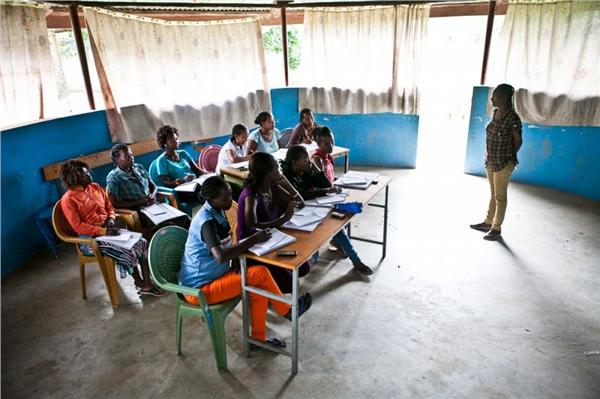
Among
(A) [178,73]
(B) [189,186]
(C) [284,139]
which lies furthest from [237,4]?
(B) [189,186]

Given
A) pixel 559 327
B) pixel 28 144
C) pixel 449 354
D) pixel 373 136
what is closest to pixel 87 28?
pixel 28 144

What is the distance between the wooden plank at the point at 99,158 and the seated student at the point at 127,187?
3.26 ft

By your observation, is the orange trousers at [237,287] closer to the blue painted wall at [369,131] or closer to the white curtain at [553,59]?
the blue painted wall at [369,131]

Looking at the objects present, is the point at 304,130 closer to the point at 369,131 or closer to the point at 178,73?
the point at 178,73

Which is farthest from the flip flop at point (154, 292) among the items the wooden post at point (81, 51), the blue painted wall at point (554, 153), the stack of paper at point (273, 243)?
the blue painted wall at point (554, 153)

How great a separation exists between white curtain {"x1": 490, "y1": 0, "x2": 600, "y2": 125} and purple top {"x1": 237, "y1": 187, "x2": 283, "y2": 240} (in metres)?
4.28

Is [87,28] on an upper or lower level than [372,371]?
upper

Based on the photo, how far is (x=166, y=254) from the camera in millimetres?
2480

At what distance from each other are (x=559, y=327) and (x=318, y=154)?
2.27 m

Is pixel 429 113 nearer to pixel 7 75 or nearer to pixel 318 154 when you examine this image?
pixel 318 154

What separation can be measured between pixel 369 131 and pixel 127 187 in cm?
426

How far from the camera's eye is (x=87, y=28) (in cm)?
450

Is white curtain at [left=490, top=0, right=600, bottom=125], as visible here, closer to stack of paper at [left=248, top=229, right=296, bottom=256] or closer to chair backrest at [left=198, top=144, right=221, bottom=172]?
chair backrest at [left=198, top=144, right=221, bottom=172]

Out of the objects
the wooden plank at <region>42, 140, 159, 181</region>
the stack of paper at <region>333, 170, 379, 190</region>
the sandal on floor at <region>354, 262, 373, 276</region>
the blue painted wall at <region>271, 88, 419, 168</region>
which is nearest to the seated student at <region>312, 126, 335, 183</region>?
the stack of paper at <region>333, 170, 379, 190</region>
